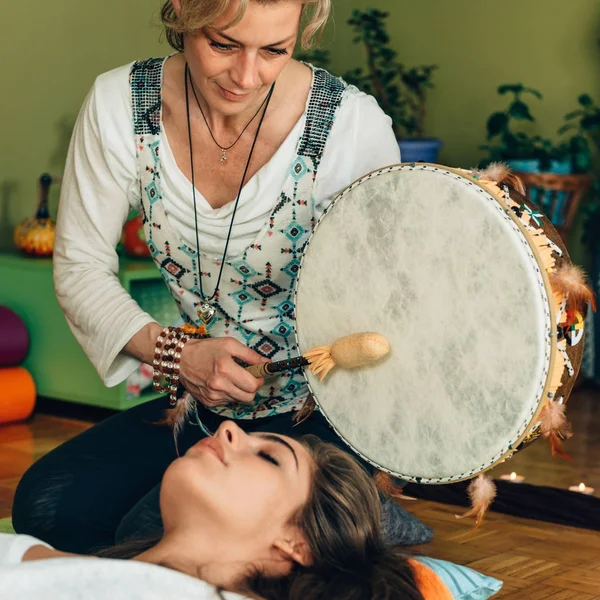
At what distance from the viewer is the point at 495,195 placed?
150 centimetres

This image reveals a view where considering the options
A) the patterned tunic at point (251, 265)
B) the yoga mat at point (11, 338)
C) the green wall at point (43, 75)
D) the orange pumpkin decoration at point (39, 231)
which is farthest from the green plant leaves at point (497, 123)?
the patterned tunic at point (251, 265)

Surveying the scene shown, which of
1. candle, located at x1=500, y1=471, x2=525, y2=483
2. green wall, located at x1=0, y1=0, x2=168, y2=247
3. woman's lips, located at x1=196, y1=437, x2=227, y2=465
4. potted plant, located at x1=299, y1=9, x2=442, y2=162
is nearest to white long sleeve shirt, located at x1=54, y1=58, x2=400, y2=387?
woman's lips, located at x1=196, y1=437, x2=227, y2=465

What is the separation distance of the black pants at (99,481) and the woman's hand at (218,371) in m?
0.19

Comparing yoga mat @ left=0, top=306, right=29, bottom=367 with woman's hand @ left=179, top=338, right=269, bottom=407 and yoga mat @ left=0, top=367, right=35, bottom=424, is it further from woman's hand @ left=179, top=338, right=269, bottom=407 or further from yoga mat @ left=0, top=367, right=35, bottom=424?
woman's hand @ left=179, top=338, right=269, bottom=407

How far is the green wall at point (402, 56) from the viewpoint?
4.07 metres

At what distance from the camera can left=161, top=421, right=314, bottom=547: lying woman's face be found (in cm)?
144

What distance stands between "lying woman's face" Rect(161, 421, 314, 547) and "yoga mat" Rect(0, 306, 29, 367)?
2227 millimetres

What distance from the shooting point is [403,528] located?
7.72 ft

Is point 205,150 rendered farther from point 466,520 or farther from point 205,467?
point 466,520

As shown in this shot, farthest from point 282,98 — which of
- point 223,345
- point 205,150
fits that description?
point 223,345

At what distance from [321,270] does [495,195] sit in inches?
13.5

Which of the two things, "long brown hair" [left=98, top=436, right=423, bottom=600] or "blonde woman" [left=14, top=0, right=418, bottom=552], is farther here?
"blonde woman" [left=14, top=0, right=418, bottom=552]

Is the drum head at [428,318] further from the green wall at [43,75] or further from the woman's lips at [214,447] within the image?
the green wall at [43,75]

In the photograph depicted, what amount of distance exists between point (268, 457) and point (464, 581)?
2.08 ft
